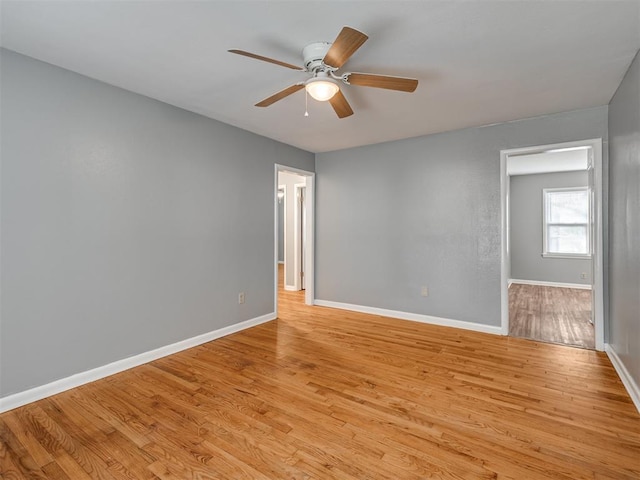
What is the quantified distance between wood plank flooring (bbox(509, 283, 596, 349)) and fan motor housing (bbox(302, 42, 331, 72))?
12.1 ft

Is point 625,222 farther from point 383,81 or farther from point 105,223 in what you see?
point 105,223

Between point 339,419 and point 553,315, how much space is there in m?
4.16

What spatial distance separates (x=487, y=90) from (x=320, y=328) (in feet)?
10.3

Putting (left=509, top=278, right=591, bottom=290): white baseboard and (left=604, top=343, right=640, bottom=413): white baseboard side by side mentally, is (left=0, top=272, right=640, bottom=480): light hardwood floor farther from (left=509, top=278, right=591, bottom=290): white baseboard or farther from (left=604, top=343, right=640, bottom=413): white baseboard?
(left=509, top=278, right=591, bottom=290): white baseboard

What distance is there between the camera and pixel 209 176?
3596 mm

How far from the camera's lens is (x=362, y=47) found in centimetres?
216

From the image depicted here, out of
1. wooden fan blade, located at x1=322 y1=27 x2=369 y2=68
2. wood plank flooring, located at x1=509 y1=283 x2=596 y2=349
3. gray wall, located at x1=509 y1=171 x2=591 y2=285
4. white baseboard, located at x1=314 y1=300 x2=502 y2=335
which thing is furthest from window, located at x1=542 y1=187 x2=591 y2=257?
wooden fan blade, located at x1=322 y1=27 x2=369 y2=68

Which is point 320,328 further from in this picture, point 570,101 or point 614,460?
point 570,101


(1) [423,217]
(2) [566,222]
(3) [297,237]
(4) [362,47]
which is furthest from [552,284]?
(4) [362,47]

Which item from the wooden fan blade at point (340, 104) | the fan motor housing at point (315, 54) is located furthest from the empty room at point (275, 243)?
the wooden fan blade at point (340, 104)

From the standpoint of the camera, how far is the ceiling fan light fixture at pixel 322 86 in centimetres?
211

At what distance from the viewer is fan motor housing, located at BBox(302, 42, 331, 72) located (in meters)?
2.08

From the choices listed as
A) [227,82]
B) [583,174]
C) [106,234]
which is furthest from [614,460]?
[583,174]

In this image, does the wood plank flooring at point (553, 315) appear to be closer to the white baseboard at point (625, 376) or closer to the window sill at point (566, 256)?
the white baseboard at point (625, 376)
